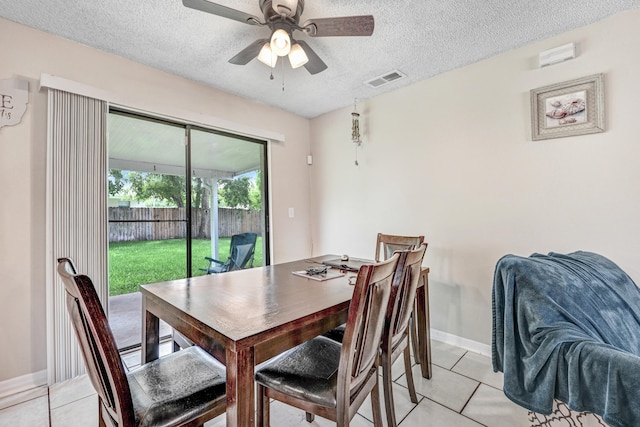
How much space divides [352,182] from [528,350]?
2.55 meters

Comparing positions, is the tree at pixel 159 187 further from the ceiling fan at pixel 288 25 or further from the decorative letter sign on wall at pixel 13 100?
the ceiling fan at pixel 288 25

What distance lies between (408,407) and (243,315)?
128 centimetres

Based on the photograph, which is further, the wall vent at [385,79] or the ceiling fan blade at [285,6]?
the wall vent at [385,79]


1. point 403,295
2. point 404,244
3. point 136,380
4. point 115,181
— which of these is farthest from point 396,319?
point 115,181

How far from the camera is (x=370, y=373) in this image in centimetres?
131

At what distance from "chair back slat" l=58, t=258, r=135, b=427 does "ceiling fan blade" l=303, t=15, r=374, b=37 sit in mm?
1659

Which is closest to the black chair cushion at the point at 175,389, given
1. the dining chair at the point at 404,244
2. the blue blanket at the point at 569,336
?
the blue blanket at the point at 569,336

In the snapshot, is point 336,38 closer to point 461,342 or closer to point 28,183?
point 28,183

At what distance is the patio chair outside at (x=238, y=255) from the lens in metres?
3.10

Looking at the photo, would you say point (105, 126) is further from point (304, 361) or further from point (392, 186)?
point (392, 186)

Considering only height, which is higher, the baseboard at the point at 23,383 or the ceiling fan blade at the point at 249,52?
the ceiling fan blade at the point at 249,52

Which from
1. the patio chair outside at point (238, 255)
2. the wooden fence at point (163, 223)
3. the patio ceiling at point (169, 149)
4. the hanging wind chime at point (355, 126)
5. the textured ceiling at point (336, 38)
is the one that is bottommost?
the patio chair outside at point (238, 255)

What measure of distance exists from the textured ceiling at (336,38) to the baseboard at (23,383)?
2.42 metres

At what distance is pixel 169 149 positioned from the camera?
2.79 m
